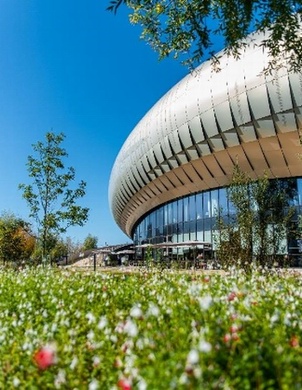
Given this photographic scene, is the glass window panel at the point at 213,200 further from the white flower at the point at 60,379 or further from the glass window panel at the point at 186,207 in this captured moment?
the white flower at the point at 60,379

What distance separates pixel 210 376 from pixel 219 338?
21.3 inches

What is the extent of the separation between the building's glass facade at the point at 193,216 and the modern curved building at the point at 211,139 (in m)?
0.08

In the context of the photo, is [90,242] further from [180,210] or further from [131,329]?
[131,329]

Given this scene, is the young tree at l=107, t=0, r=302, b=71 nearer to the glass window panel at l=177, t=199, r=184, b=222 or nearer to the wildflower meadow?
the wildflower meadow

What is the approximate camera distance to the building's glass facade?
3043 centimetres

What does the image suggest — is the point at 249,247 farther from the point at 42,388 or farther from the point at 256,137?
the point at 42,388

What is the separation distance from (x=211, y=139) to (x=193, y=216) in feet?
29.6

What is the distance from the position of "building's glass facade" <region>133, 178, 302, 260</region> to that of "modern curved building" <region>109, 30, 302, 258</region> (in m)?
0.08

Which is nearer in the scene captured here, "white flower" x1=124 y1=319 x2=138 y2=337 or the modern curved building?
"white flower" x1=124 y1=319 x2=138 y2=337

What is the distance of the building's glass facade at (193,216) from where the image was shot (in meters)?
30.4

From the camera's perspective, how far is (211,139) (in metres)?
27.7

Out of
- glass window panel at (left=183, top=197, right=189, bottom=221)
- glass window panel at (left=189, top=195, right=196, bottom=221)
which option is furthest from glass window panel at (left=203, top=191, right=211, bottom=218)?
glass window panel at (left=183, top=197, right=189, bottom=221)

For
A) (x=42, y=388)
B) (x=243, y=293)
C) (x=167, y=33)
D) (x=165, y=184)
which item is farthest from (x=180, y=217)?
(x=42, y=388)

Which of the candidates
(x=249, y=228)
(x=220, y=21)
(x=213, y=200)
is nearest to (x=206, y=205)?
(x=213, y=200)
